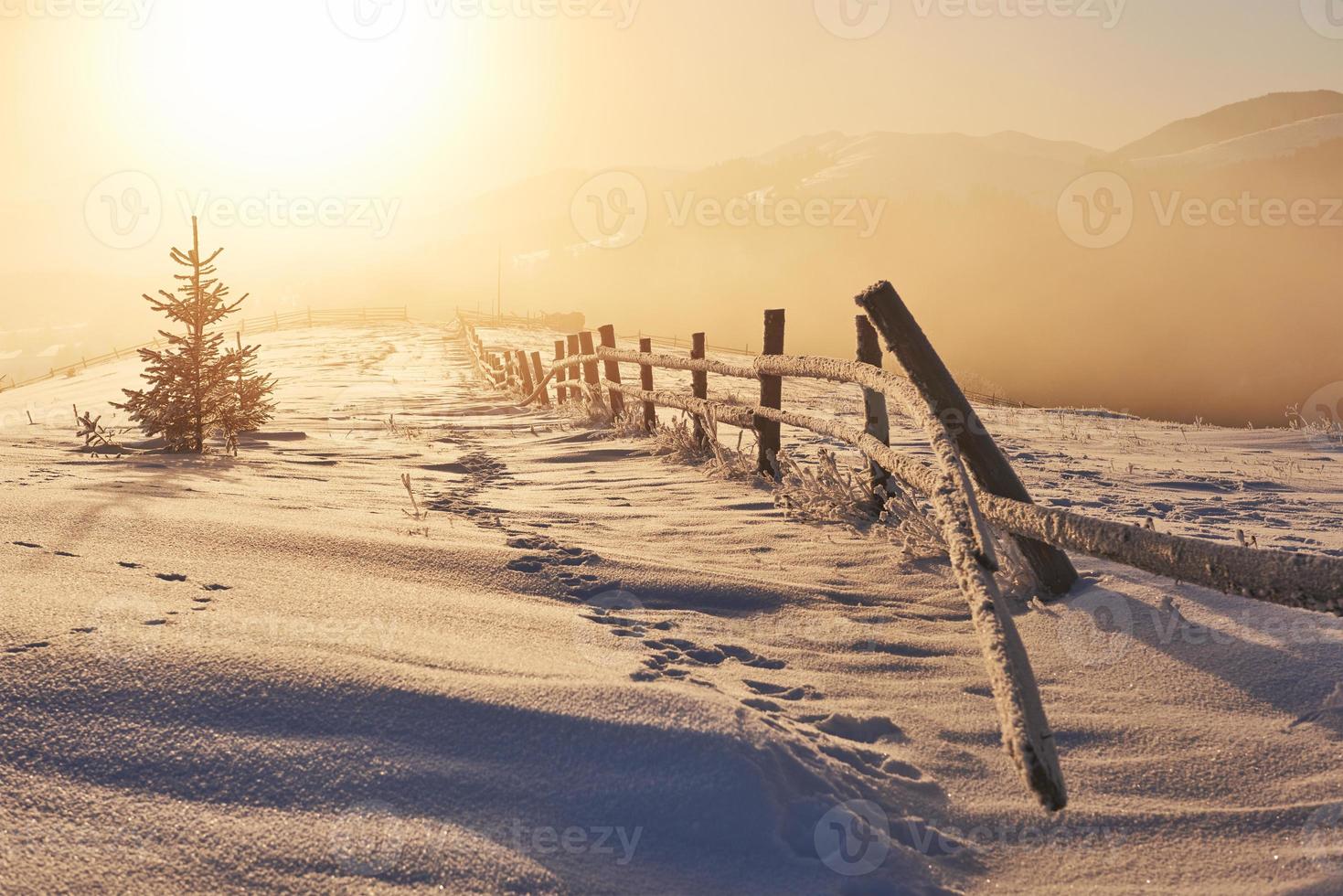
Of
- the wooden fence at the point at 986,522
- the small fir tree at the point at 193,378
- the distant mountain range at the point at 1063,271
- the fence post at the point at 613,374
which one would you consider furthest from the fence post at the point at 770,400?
the distant mountain range at the point at 1063,271

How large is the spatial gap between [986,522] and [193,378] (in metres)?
5.80

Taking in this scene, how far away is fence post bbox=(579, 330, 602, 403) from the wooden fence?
3.54 m

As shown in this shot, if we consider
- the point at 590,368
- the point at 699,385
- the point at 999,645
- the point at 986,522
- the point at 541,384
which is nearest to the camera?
the point at 999,645

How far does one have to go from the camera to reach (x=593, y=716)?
5.66ft

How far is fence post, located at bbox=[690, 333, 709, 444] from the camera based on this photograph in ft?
20.6

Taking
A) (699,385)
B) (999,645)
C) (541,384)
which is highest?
(699,385)

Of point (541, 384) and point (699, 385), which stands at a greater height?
point (699, 385)

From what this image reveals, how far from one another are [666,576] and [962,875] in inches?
68.8

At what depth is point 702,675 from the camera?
221cm

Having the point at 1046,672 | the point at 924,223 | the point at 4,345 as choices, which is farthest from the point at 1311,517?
the point at 4,345

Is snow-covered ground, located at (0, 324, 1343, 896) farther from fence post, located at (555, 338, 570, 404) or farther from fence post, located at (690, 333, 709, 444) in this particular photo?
fence post, located at (555, 338, 570, 404)

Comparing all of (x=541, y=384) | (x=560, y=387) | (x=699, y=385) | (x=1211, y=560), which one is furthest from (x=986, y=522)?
(x=541, y=384)

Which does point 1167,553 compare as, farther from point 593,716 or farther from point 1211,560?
point 593,716

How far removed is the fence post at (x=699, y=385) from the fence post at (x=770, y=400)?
0.57 m
